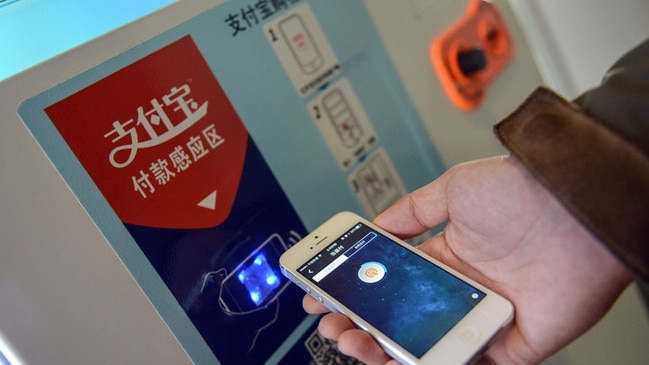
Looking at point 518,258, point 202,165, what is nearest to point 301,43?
point 202,165

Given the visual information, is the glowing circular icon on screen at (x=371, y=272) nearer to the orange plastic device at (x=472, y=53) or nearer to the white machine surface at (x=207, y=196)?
the white machine surface at (x=207, y=196)

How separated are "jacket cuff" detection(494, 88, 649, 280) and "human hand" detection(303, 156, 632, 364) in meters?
0.04

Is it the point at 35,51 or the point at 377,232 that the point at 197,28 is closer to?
the point at 35,51

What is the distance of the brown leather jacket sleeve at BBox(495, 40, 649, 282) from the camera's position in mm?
450

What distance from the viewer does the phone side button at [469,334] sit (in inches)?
18.6

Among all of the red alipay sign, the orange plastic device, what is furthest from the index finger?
the orange plastic device

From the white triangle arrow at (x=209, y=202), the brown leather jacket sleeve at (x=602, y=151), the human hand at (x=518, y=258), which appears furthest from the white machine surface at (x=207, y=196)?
the brown leather jacket sleeve at (x=602, y=151)

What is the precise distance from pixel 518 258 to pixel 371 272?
14 centimetres

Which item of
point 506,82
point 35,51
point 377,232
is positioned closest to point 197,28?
point 35,51

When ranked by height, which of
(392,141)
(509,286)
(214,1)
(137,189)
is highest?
(214,1)

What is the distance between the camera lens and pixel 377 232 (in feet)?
1.91

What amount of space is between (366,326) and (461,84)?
0.40 m

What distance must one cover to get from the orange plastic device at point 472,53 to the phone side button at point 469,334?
368 millimetres

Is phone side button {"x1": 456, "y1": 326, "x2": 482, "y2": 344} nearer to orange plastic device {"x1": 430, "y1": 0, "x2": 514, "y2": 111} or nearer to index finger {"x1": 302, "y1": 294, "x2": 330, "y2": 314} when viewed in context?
index finger {"x1": 302, "y1": 294, "x2": 330, "y2": 314}
